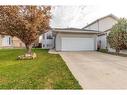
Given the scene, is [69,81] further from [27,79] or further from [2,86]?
[2,86]

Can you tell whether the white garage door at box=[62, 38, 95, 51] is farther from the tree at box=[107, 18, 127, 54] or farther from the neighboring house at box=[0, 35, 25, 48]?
the neighboring house at box=[0, 35, 25, 48]

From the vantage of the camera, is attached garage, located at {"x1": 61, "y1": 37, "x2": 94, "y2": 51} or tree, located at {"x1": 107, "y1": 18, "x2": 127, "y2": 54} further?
attached garage, located at {"x1": 61, "y1": 37, "x2": 94, "y2": 51}

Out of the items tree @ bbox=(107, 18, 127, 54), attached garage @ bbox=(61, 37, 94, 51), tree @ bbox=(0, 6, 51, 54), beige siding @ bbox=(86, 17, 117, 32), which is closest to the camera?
tree @ bbox=(0, 6, 51, 54)

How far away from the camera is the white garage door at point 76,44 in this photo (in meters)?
28.2

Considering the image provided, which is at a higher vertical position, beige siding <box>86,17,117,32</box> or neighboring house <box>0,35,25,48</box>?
beige siding <box>86,17,117,32</box>

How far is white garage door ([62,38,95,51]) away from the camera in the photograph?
1109 inches

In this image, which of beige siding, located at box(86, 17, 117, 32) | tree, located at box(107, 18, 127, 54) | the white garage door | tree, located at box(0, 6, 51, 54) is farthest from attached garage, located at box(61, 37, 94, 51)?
tree, located at box(0, 6, 51, 54)

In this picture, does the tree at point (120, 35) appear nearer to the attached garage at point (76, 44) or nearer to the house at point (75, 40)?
the house at point (75, 40)

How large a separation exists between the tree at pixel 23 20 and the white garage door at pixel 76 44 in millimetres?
10152

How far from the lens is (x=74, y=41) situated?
2844cm

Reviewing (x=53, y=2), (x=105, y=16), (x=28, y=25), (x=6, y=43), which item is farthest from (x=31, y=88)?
(x=6, y=43)

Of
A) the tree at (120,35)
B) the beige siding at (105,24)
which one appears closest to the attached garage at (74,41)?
the tree at (120,35)

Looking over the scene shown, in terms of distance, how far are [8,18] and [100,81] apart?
10.2m
